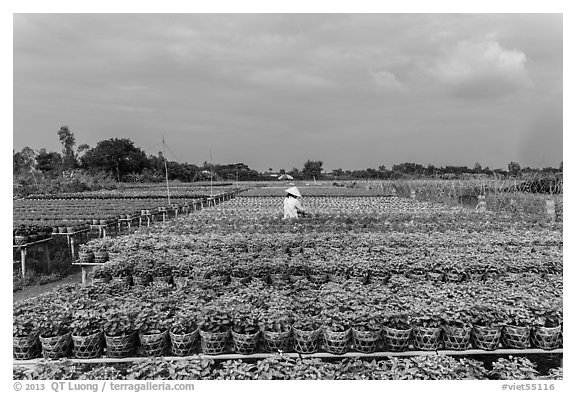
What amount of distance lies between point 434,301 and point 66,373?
3.77 meters

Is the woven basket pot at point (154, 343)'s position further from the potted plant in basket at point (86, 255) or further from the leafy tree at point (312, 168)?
the leafy tree at point (312, 168)

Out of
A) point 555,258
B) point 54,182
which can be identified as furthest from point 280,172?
point 555,258

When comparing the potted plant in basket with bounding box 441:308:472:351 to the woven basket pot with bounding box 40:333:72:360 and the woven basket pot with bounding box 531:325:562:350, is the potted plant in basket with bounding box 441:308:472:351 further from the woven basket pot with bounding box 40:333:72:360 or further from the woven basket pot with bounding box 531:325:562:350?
the woven basket pot with bounding box 40:333:72:360

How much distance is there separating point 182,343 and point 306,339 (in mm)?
1234

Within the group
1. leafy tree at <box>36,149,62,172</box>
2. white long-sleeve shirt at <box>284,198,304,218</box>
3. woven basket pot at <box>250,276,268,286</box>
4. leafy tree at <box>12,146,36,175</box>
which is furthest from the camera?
leafy tree at <box>36,149,62,172</box>

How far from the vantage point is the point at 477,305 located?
456 centimetres

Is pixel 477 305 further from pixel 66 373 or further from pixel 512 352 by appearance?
pixel 66 373

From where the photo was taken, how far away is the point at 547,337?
4.35 m

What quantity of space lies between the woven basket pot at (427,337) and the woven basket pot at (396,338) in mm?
97

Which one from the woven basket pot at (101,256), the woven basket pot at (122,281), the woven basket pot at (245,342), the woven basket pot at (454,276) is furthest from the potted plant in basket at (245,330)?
the woven basket pot at (101,256)

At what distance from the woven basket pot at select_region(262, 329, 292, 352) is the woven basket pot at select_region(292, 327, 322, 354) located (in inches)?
3.7

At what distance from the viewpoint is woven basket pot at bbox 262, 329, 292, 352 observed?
4246 millimetres

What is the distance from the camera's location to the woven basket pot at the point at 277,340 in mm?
4246

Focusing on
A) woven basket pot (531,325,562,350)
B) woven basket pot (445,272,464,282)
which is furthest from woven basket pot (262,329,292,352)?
woven basket pot (445,272,464,282)
